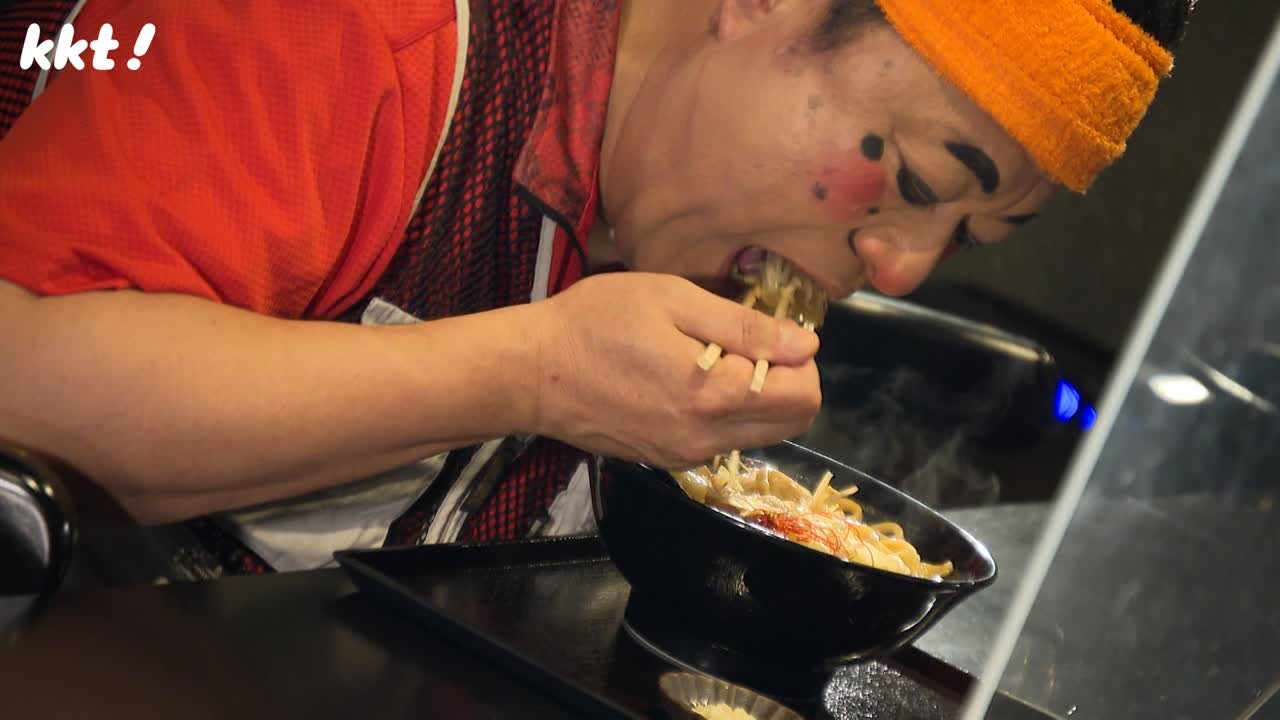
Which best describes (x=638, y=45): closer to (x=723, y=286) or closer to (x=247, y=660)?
(x=723, y=286)

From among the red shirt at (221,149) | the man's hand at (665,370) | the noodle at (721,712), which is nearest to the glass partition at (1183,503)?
the noodle at (721,712)

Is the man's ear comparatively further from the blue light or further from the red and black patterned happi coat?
the blue light

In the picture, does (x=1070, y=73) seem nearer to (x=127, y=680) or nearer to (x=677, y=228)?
(x=677, y=228)

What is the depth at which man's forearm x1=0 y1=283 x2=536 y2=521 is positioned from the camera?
98 cm

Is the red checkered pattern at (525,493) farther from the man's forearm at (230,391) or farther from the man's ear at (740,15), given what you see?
the man's ear at (740,15)

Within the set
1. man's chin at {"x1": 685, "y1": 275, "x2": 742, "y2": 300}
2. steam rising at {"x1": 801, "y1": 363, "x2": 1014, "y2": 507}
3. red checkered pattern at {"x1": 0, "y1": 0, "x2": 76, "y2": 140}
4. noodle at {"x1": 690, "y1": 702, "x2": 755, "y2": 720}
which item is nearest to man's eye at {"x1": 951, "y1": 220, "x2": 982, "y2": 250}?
man's chin at {"x1": 685, "y1": 275, "x2": 742, "y2": 300}

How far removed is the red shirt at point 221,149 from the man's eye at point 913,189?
516 mm

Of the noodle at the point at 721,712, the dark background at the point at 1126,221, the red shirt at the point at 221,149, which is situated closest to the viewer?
the noodle at the point at 721,712

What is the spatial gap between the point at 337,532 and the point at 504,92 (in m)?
0.53

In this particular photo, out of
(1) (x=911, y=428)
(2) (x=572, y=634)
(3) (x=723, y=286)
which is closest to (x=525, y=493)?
(3) (x=723, y=286)

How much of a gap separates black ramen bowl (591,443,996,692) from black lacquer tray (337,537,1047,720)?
19 millimetres

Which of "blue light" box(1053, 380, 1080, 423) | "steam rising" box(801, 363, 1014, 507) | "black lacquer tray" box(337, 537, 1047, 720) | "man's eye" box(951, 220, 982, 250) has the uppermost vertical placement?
"man's eye" box(951, 220, 982, 250)

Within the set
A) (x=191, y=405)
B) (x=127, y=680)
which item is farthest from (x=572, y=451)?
(x=127, y=680)

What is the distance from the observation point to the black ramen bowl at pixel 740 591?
953 millimetres
